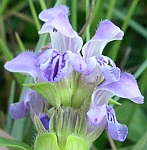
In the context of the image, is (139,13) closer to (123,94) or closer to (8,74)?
(8,74)

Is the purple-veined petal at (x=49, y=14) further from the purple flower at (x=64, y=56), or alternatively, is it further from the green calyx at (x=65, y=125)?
the green calyx at (x=65, y=125)

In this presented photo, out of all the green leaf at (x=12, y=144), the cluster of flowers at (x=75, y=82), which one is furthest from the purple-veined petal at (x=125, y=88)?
the green leaf at (x=12, y=144)

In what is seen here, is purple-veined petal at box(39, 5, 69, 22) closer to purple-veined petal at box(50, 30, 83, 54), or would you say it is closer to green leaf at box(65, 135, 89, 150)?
purple-veined petal at box(50, 30, 83, 54)

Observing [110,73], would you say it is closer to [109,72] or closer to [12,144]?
[109,72]

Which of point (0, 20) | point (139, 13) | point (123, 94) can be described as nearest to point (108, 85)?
point (123, 94)

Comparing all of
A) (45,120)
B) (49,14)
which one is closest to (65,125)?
(45,120)

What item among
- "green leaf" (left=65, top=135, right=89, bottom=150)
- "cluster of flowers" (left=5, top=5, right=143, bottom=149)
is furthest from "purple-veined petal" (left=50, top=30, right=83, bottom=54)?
"green leaf" (left=65, top=135, right=89, bottom=150)
